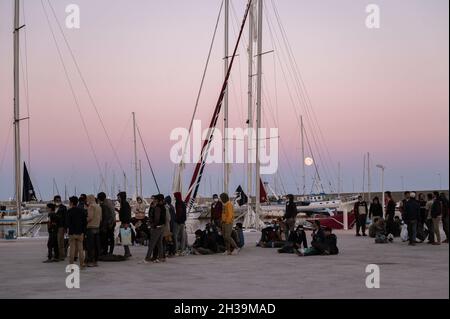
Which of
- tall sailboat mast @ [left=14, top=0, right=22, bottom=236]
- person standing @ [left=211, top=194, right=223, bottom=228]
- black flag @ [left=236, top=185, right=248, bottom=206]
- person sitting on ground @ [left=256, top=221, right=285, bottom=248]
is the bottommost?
black flag @ [left=236, top=185, right=248, bottom=206]

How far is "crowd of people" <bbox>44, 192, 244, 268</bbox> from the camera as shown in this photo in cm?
1639

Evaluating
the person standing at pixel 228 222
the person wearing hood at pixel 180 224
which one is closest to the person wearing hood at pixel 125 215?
the person wearing hood at pixel 180 224

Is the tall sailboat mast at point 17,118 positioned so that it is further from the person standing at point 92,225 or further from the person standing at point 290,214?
the person standing at point 92,225

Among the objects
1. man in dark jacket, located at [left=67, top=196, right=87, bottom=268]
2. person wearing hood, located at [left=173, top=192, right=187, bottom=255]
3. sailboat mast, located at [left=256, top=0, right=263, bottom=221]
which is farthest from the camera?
sailboat mast, located at [left=256, top=0, right=263, bottom=221]

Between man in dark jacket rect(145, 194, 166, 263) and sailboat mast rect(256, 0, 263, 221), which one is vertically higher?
sailboat mast rect(256, 0, 263, 221)

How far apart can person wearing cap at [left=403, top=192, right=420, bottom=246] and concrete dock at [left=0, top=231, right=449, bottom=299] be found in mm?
975

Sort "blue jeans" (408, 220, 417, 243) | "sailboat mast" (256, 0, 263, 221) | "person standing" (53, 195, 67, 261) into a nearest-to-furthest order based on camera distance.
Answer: "person standing" (53, 195, 67, 261) → "blue jeans" (408, 220, 417, 243) → "sailboat mast" (256, 0, 263, 221)

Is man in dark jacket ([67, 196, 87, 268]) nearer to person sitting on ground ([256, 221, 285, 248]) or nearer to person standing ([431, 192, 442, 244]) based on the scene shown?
person sitting on ground ([256, 221, 285, 248])

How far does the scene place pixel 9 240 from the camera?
29.5 m

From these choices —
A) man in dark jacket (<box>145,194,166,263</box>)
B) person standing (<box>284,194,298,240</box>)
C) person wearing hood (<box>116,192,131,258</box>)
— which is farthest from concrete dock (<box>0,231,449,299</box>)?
person standing (<box>284,194,298,240</box>)

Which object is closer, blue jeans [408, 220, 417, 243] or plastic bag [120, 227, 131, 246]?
plastic bag [120, 227, 131, 246]
